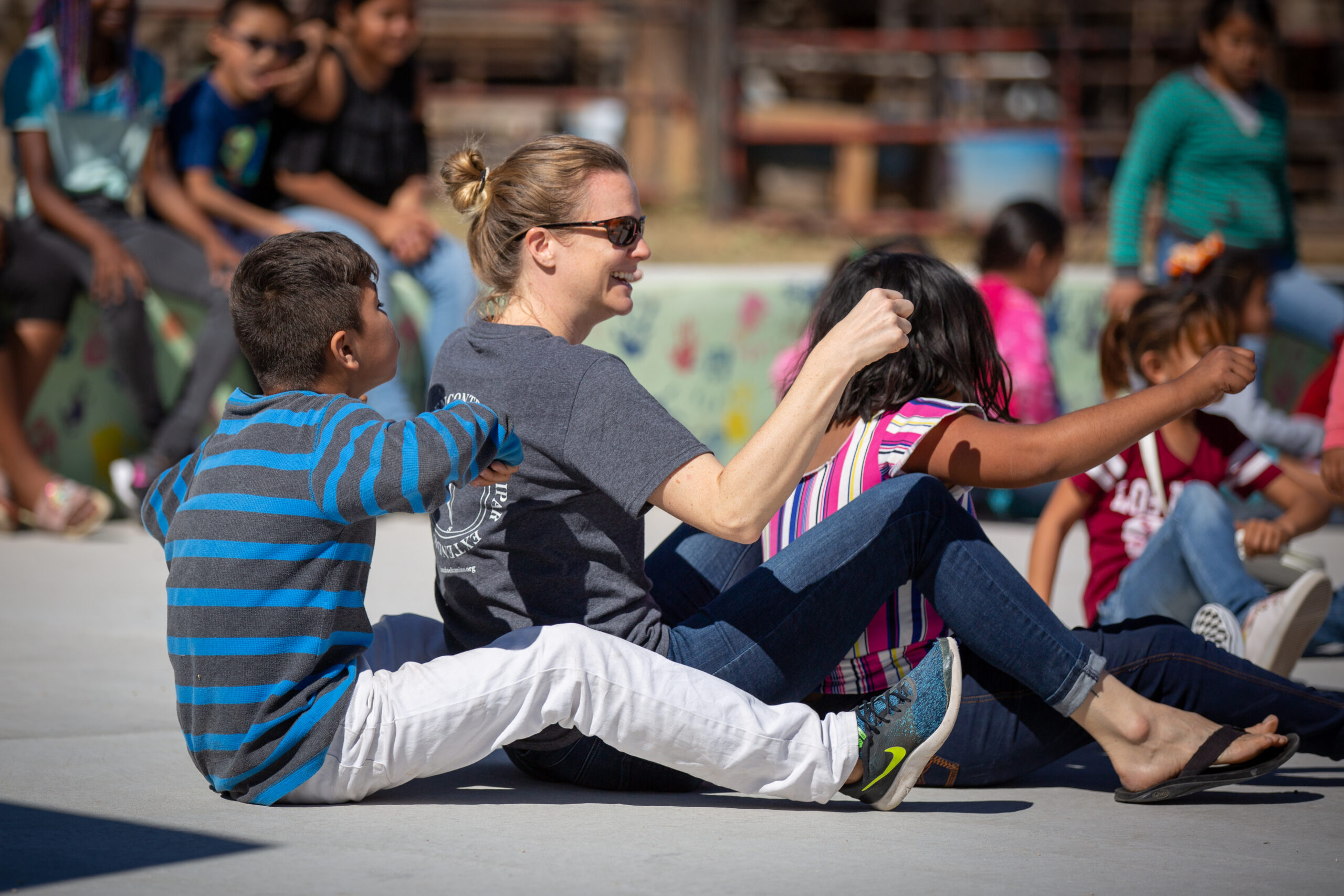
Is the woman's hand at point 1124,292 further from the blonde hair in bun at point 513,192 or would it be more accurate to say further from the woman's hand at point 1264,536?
the blonde hair in bun at point 513,192

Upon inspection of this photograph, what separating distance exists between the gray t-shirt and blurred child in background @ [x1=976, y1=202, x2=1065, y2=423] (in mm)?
3234

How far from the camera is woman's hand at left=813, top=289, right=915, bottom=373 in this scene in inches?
89.8

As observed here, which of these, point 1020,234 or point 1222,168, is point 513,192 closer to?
point 1020,234

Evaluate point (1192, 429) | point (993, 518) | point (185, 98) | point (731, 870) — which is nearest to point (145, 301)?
point (185, 98)

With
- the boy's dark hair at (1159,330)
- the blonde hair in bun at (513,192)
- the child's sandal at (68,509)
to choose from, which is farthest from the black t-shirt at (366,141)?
the blonde hair in bun at (513,192)

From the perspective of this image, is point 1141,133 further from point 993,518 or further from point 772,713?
point 772,713

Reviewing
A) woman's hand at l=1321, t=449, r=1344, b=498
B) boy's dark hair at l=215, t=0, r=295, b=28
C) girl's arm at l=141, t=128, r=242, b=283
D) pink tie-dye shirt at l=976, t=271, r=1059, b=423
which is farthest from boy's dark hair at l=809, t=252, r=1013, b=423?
boy's dark hair at l=215, t=0, r=295, b=28

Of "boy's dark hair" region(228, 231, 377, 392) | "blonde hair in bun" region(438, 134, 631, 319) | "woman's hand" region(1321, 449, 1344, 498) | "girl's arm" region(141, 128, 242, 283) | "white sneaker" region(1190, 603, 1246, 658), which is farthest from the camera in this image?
"girl's arm" region(141, 128, 242, 283)

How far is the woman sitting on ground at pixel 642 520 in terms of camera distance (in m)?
2.30

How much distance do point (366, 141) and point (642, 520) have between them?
13.2ft

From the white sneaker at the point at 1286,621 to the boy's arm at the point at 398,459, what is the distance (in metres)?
1.98

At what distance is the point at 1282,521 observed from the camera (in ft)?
12.5

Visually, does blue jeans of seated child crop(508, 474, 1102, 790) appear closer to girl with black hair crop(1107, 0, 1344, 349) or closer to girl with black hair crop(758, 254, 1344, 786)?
girl with black hair crop(758, 254, 1344, 786)

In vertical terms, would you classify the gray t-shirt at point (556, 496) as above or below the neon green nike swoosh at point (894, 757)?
above
